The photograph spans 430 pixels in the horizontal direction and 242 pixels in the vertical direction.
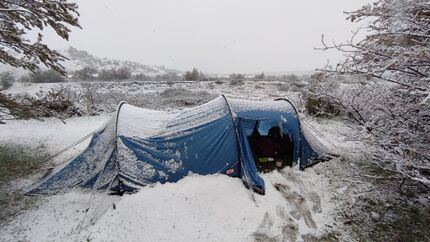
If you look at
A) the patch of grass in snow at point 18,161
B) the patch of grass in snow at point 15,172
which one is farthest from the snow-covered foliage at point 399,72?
the patch of grass in snow at point 18,161

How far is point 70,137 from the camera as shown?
34.0 ft

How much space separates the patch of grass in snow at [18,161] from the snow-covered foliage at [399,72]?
840 cm

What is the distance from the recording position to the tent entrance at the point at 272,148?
799 cm

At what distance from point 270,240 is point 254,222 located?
54 cm

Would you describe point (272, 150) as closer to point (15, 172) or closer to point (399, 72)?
point (399, 72)

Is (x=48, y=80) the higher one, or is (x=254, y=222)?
(x=48, y=80)

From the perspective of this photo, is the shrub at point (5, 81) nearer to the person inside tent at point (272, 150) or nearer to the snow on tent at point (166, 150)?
the snow on tent at point (166, 150)

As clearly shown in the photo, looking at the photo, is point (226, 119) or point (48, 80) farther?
point (48, 80)

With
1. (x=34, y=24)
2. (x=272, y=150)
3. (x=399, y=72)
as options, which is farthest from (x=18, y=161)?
(x=399, y=72)

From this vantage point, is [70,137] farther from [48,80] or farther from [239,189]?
[48,80]

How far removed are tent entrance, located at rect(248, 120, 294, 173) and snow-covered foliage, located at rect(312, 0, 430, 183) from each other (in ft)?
10.1

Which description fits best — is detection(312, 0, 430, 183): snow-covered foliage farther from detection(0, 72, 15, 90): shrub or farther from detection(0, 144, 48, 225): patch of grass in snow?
detection(0, 72, 15, 90): shrub

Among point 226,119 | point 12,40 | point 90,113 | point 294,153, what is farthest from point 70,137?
point 294,153

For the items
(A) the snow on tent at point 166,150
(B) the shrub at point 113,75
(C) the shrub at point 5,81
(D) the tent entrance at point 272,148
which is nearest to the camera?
(A) the snow on tent at point 166,150
